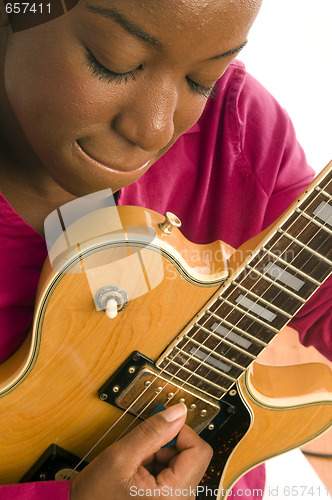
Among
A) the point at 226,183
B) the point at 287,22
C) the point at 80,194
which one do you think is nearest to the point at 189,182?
the point at 226,183

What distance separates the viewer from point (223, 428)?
590 millimetres

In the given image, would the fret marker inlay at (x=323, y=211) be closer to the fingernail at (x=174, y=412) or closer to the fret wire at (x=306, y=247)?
the fret wire at (x=306, y=247)

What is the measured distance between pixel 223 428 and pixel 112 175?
322 mm

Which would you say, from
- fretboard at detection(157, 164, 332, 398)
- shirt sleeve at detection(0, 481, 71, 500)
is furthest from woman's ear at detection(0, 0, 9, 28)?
shirt sleeve at detection(0, 481, 71, 500)

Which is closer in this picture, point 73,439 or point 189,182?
point 73,439

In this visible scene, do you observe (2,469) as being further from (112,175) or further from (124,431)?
(112,175)

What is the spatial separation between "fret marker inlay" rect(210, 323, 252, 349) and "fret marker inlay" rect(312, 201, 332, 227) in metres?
0.14

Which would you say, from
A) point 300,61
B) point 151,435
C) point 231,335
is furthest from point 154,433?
point 300,61

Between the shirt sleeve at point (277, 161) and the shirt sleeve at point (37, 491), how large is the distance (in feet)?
1.18

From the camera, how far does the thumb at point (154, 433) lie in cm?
52

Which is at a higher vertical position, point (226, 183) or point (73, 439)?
point (226, 183)

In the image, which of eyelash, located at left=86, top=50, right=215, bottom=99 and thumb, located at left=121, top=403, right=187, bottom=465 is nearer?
eyelash, located at left=86, top=50, right=215, bottom=99

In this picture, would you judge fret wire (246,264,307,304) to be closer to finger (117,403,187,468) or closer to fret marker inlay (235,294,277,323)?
fret marker inlay (235,294,277,323)

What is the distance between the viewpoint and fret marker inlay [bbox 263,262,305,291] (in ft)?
1.71
